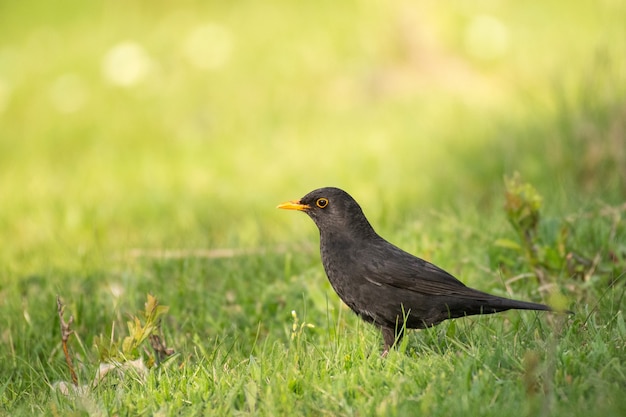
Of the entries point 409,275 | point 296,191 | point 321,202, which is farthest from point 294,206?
point 296,191

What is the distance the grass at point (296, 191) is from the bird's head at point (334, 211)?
436mm

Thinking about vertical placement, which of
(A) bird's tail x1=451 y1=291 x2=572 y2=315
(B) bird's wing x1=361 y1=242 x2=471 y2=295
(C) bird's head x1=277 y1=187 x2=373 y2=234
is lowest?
(A) bird's tail x1=451 y1=291 x2=572 y2=315

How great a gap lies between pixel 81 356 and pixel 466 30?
306 inches

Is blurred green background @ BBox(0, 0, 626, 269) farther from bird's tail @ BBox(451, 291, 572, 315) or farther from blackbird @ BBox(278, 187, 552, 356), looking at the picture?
bird's tail @ BBox(451, 291, 572, 315)

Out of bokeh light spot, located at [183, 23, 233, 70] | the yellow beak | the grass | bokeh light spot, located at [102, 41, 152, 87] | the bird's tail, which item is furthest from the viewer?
bokeh light spot, located at [183, 23, 233, 70]

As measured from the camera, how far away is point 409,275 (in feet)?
14.3

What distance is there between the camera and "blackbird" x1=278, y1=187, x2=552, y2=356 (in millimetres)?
4227

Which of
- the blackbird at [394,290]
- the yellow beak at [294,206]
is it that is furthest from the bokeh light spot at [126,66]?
the blackbird at [394,290]

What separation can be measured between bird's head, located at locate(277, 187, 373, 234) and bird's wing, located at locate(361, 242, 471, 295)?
10.7 inches

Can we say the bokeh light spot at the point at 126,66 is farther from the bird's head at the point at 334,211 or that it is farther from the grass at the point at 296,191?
the bird's head at the point at 334,211

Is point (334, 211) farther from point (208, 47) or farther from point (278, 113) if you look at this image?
point (208, 47)

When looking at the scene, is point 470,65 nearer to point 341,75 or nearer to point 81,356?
point 341,75

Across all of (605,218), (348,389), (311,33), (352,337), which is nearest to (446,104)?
(311,33)

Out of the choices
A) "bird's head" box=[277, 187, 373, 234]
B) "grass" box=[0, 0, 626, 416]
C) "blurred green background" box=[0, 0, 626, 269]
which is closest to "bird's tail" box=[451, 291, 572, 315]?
"grass" box=[0, 0, 626, 416]
